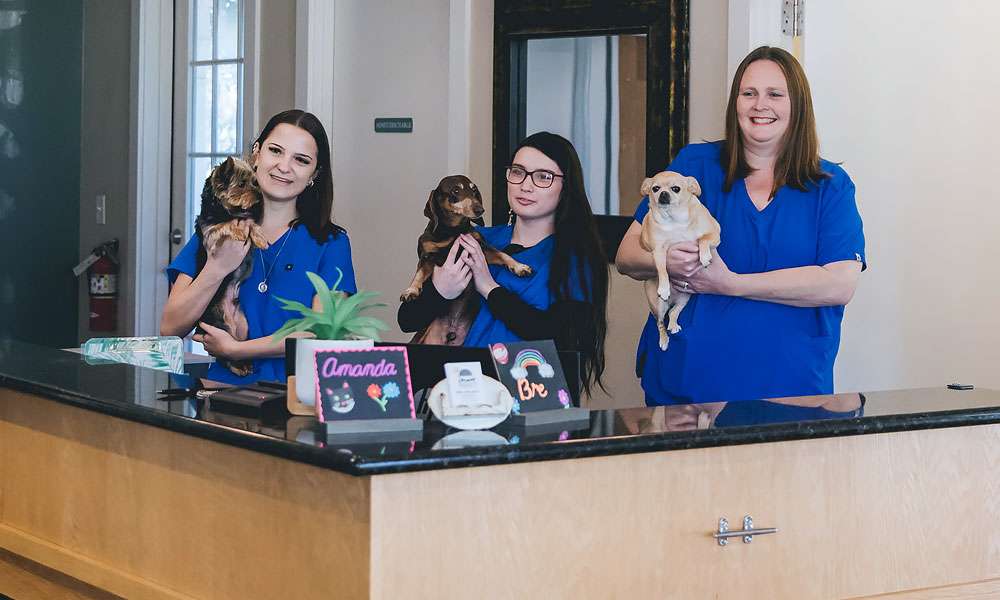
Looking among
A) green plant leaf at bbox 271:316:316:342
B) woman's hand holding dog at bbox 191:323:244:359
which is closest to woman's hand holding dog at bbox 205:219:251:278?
woman's hand holding dog at bbox 191:323:244:359

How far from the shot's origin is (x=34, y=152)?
625cm

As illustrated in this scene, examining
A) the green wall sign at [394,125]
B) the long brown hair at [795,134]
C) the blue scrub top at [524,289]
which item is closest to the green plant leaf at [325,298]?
the blue scrub top at [524,289]

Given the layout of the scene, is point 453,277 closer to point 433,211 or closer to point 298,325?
point 433,211

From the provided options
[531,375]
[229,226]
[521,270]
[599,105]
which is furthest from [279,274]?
[599,105]

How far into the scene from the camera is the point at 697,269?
263 cm

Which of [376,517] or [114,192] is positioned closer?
[376,517]

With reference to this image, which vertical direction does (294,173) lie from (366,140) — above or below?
below

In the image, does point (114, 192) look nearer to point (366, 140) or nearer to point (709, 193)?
point (366, 140)

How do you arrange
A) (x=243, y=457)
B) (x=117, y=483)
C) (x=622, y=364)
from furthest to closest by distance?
1. (x=622, y=364)
2. (x=117, y=483)
3. (x=243, y=457)

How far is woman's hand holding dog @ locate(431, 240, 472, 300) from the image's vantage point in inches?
112

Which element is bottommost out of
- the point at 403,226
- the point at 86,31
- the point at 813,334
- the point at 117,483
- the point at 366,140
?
the point at 117,483

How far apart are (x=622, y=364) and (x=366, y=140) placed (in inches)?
60.7

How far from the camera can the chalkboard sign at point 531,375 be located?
1.96 metres

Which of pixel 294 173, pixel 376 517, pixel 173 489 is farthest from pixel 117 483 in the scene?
pixel 294 173
